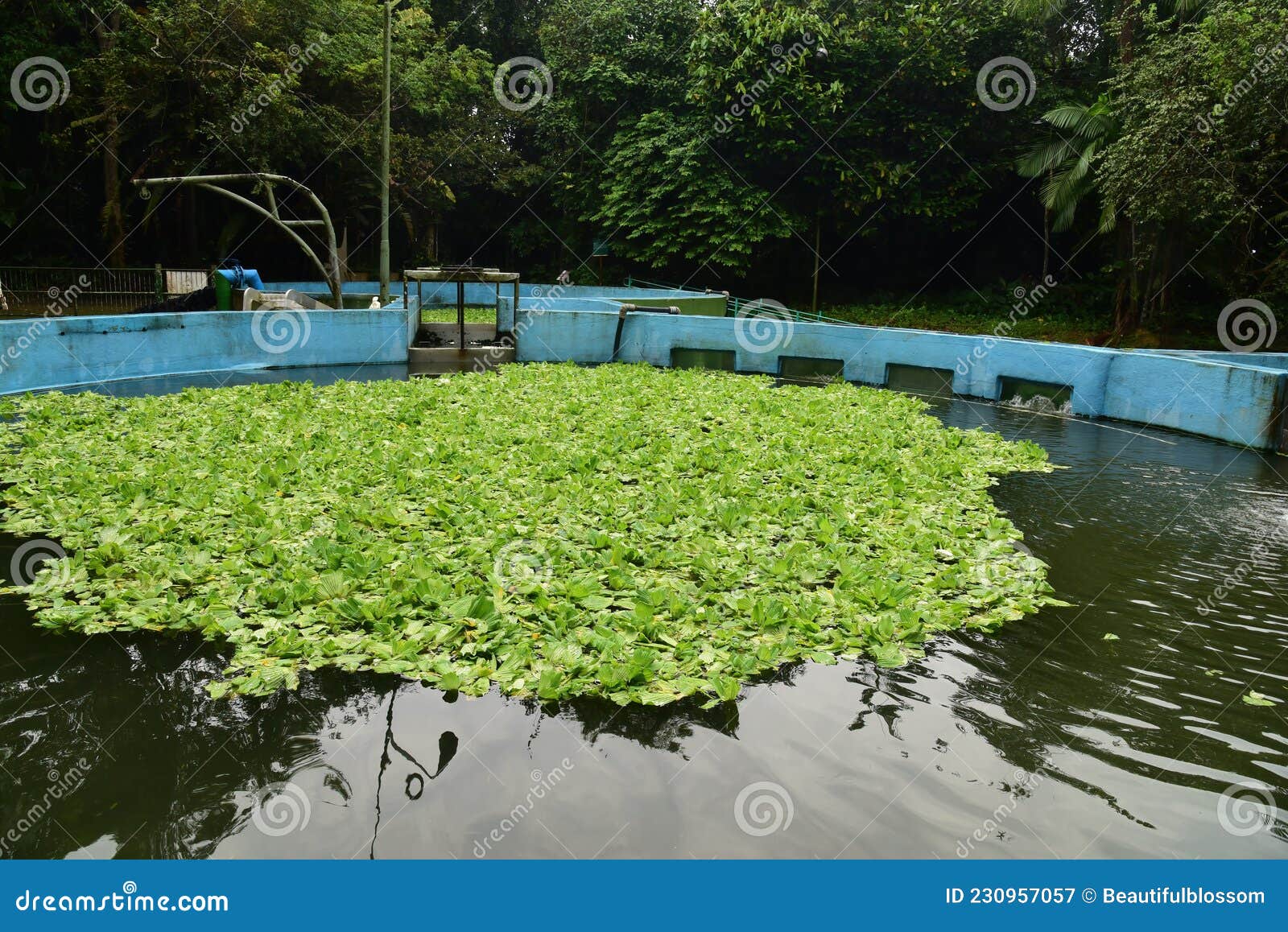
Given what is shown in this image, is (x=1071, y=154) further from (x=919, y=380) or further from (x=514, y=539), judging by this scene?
Answer: (x=514, y=539)

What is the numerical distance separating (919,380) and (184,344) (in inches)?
416

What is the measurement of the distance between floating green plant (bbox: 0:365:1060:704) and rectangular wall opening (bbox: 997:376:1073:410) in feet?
10.8

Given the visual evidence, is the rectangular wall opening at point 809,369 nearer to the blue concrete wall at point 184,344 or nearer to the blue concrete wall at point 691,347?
the blue concrete wall at point 691,347

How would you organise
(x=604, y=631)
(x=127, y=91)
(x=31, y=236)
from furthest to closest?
(x=31, y=236) < (x=127, y=91) < (x=604, y=631)

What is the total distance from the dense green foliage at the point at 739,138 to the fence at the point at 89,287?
5.56ft

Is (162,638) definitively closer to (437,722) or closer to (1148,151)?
(437,722)

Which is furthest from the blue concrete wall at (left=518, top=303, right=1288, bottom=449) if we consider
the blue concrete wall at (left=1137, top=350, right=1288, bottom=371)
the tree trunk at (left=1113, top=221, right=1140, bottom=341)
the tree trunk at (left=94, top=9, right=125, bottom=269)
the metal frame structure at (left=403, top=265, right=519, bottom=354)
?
the tree trunk at (left=94, top=9, right=125, bottom=269)

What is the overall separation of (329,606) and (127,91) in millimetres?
21146

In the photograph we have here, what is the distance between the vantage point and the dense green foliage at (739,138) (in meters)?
16.6

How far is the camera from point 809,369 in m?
14.8

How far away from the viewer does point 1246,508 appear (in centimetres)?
724

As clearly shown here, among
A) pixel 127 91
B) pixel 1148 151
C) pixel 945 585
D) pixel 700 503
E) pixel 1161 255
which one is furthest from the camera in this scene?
pixel 127 91

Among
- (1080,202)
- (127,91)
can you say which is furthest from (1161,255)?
(127,91)

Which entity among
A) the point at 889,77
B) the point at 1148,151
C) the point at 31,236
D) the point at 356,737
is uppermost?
the point at 889,77
